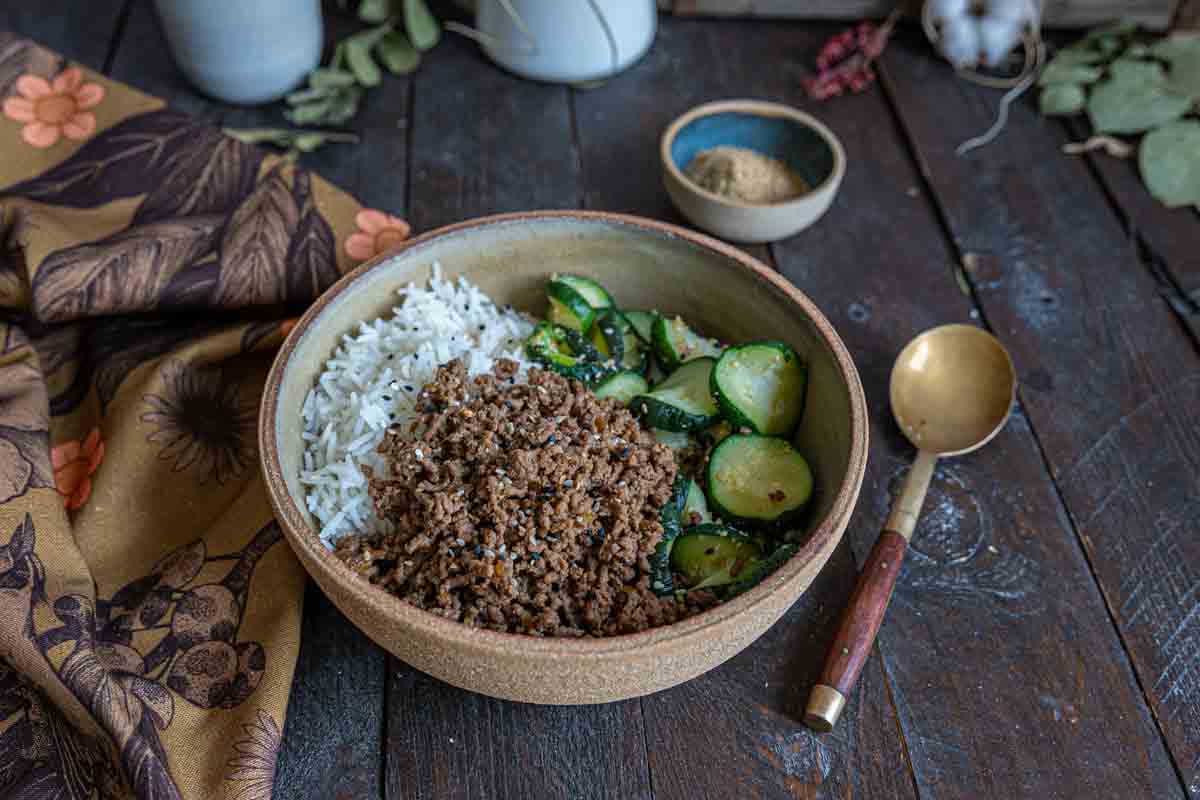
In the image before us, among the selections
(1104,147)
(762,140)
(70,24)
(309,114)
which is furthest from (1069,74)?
(70,24)

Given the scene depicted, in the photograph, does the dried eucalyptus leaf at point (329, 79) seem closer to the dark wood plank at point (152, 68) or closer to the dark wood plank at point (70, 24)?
the dark wood plank at point (152, 68)

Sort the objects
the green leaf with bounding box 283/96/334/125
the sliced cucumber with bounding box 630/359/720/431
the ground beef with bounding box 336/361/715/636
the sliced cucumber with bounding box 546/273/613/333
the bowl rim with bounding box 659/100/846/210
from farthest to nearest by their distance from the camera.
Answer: the green leaf with bounding box 283/96/334/125
the bowl rim with bounding box 659/100/846/210
the sliced cucumber with bounding box 546/273/613/333
the sliced cucumber with bounding box 630/359/720/431
the ground beef with bounding box 336/361/715/636

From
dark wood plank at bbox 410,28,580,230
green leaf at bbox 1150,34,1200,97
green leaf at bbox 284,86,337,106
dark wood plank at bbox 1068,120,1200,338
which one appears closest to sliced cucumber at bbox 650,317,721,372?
dark wood plank at bbox 410,28,580,230

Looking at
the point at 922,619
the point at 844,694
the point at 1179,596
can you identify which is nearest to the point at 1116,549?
the point at 1179,596

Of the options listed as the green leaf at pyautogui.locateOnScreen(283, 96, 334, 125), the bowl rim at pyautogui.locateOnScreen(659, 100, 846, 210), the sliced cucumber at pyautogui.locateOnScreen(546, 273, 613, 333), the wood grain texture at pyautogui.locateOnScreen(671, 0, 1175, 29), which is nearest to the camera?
the sliced cucumber at pyautogui.locateOnScreen(546, 273, 613, 333)

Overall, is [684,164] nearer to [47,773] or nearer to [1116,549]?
[1116,549]

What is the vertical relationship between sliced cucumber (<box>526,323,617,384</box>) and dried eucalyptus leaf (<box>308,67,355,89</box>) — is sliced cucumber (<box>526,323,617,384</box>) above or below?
above

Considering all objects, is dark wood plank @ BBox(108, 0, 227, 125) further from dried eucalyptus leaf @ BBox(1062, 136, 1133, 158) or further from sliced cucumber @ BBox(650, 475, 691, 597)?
dried eucalyptus leaf @ BBox(1062, 136, 1133, 158)

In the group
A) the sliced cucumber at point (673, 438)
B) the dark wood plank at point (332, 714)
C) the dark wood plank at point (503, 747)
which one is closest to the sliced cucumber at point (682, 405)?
the sliced cucumber at point (673, 438)
